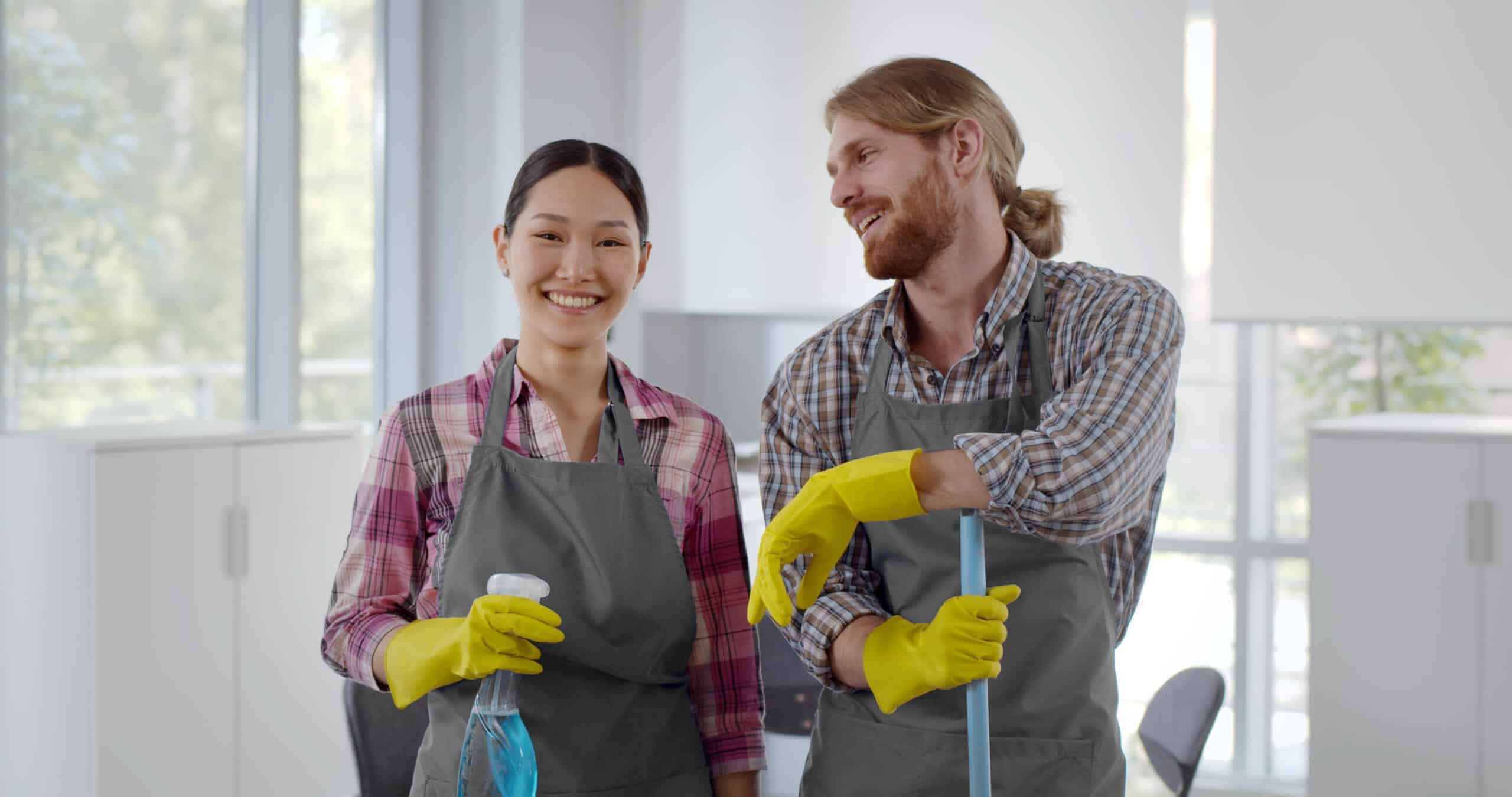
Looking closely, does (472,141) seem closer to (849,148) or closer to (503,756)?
(849,148)

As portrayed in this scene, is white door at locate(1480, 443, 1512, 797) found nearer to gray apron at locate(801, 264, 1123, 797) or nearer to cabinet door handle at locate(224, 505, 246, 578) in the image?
gray apron at locate(801, 264, 1123, 797)

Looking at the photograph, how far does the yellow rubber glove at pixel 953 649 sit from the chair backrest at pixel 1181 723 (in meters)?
0.90

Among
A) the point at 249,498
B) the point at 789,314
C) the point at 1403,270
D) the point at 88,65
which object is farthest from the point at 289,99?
the point at 1403,270

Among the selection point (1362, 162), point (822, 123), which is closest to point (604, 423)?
point (1362, 162)

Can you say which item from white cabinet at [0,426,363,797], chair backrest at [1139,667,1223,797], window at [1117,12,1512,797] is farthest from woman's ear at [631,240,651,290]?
window at [1117,12,1512,797]

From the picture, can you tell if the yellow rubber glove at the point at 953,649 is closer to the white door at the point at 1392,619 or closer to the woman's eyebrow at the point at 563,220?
the woman's eyebrow at the point at 563,220

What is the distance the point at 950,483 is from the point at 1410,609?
2208 millimetres

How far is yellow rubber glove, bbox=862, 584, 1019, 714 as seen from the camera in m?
1.27

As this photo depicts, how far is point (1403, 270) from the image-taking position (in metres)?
3.15

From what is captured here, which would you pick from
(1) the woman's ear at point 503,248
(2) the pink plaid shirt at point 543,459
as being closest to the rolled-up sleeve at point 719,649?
(2) the pink plaid shirt at point 543,459

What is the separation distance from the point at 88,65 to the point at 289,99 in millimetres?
505

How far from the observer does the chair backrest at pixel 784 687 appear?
7.71 feet

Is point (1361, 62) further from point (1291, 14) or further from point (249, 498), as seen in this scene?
point (249, 498)

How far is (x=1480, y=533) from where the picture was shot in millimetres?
2885
